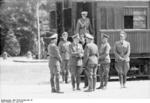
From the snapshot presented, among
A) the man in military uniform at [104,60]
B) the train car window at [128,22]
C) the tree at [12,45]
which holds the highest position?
the train car window at [128,22]

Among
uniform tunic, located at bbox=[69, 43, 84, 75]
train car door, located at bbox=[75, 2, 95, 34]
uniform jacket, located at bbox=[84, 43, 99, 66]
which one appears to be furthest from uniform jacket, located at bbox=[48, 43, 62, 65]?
train car door, located at bbox=[75, 2, 95, 34]

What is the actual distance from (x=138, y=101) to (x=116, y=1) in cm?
990

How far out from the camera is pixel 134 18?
1992 centimetres

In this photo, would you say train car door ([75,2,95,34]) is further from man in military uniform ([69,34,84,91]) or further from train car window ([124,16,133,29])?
man in military uniform ([69,34,84,91])

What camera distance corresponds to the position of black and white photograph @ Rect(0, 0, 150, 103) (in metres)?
14.1

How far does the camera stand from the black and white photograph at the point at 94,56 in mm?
14094

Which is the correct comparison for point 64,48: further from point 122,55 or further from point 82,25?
point 122,55

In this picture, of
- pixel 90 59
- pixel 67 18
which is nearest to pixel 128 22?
pixel 67 18

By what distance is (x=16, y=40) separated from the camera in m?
50.2

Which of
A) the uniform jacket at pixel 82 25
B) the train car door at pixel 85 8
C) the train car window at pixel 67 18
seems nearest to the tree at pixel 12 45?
the train car window at pixel 67 18

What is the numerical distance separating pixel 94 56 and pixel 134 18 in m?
5.86

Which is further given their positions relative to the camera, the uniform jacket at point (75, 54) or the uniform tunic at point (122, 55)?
→ the uniform tunic at point (122, 55)

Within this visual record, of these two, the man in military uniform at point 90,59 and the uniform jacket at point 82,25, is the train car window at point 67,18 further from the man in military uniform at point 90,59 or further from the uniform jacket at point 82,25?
the man in military uniform at point 90,59

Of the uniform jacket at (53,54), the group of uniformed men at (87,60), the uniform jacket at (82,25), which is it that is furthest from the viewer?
the uniform jacket at (82,25)
